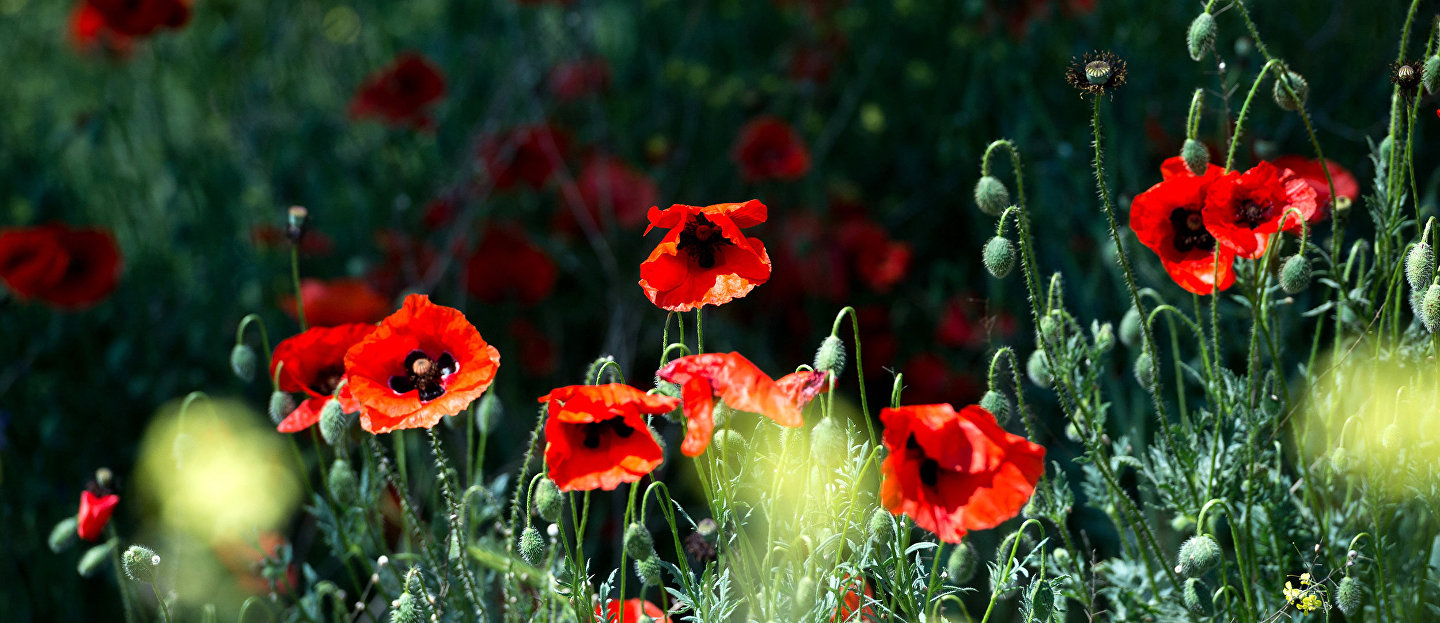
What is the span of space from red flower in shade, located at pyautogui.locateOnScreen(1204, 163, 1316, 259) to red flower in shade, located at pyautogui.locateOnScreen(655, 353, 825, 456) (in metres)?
0.58

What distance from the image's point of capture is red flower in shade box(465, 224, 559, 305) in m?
3.35

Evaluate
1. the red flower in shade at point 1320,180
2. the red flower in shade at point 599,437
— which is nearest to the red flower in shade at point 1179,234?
the red flower in shade at point 1320,180

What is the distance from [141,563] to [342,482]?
12.5 inches

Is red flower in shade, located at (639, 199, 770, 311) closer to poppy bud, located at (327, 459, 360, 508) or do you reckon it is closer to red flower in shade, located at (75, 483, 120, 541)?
poppy bud, located at (327, 459, 360, 508)

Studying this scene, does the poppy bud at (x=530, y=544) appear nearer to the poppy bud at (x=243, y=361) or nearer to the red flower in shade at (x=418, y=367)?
the red flower in shade at (x=418, y=367)

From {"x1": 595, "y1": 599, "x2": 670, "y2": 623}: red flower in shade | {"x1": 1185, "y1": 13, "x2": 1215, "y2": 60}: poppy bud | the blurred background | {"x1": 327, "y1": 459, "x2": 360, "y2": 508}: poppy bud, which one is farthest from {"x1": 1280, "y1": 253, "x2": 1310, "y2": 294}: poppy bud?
{"x1": 327, "y1": 459, "x2": 360, "y2": 508}: poppy bud

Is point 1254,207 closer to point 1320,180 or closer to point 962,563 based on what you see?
point 1320,180

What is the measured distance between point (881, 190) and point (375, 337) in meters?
2.82

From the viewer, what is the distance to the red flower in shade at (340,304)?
303 centimetres

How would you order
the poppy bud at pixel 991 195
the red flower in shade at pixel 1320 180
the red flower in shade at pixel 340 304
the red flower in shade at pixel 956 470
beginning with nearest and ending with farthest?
the red flower in shade at pixel 956 470 → the poppy bud at pixel 991 195 → the red flower in shade at pixel 1320 180 → the red flower in shade at pixel 340 304

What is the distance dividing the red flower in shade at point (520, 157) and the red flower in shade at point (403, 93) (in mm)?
230

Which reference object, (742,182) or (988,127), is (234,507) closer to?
(742,182)

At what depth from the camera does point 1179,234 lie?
1.65 m

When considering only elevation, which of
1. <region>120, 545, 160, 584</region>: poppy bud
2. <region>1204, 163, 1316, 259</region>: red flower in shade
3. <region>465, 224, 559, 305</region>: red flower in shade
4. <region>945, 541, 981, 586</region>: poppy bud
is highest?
<region>1204, 163, 1316, 259</region>: red flower in shade
